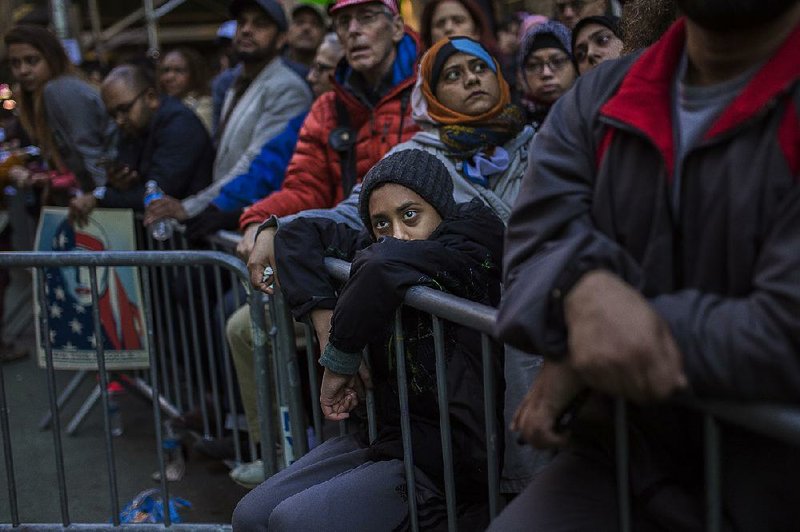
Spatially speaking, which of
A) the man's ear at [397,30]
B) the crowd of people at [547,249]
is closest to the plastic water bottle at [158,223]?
the crowd of people at [547,249]

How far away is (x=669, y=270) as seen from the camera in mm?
1813

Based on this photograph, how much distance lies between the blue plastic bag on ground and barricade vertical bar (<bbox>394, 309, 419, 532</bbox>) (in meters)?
1.92

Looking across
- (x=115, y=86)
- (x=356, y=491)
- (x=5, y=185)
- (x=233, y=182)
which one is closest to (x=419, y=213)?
(x=356, y=491)

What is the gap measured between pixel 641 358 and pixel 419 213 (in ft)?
Answer: 5.34

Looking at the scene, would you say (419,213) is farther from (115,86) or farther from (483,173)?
(115,86)

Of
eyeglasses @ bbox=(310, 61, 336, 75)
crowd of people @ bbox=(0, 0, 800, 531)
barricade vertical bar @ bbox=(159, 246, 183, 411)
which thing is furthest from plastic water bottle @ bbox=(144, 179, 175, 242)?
eyeglasses @ bbox=(310, 61, 336, 75)

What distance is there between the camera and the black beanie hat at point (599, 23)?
4336mm

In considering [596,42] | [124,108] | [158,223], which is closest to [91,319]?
[158,223]

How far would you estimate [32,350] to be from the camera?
26.7 ft

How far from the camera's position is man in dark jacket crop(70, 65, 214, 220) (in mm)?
5742

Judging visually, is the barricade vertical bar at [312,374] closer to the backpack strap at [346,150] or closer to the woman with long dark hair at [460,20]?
the backpack strap at [346,150]

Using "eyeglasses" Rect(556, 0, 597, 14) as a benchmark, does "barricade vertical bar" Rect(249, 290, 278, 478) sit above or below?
below

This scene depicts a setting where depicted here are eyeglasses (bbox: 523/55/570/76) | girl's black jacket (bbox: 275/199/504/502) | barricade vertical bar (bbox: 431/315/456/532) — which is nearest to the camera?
barricade vertical bar (bbox: 431/315/456/532)

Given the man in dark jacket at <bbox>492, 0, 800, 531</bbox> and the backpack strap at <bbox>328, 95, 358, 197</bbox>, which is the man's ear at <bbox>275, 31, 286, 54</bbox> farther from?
the man in dark jacket at <bbox>492, 0, 800, 531</bbox>
